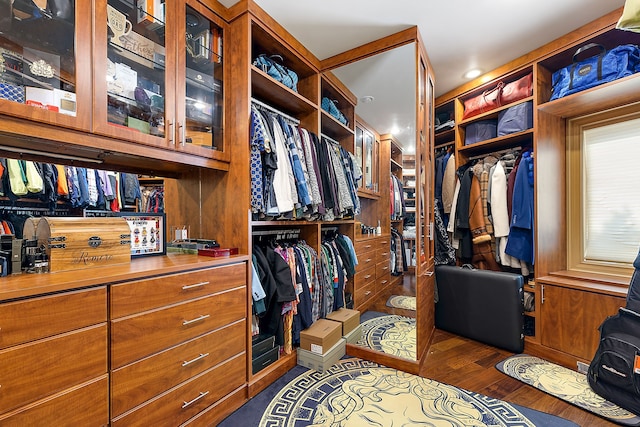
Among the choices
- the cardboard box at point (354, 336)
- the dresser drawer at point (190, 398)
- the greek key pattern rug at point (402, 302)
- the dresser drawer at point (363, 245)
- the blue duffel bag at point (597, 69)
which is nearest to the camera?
the dresser drawer at point (190, 398)

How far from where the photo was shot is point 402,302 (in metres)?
2.51

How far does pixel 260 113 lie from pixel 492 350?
2.62m

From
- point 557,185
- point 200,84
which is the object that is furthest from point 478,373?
point 200,84

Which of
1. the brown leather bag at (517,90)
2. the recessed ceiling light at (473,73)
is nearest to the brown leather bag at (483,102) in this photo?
the brown leather bag at (517,90)

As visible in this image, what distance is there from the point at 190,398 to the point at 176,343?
31 centimetres

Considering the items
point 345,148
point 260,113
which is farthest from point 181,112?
point 345,148

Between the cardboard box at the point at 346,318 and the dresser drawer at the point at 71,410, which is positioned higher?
the dresser drawer at the point at 71,410

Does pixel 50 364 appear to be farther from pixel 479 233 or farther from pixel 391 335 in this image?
pixel 479 233

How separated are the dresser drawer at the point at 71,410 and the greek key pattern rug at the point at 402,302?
6.37 ft

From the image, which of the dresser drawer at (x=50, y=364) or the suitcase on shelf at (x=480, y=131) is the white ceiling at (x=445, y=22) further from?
the dresser drawer at (x=50, y=364)

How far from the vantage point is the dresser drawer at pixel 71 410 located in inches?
36.1

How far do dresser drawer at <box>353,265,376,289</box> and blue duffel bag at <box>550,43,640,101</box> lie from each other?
2.09 m

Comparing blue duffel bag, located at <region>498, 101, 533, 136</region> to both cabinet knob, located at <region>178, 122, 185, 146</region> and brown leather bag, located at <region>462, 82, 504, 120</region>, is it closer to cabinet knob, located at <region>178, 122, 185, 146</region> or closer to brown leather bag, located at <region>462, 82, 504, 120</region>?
brown leather bag, located at <region>462, 82, 504, 120</region>

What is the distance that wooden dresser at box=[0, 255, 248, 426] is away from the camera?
0.93 meters
